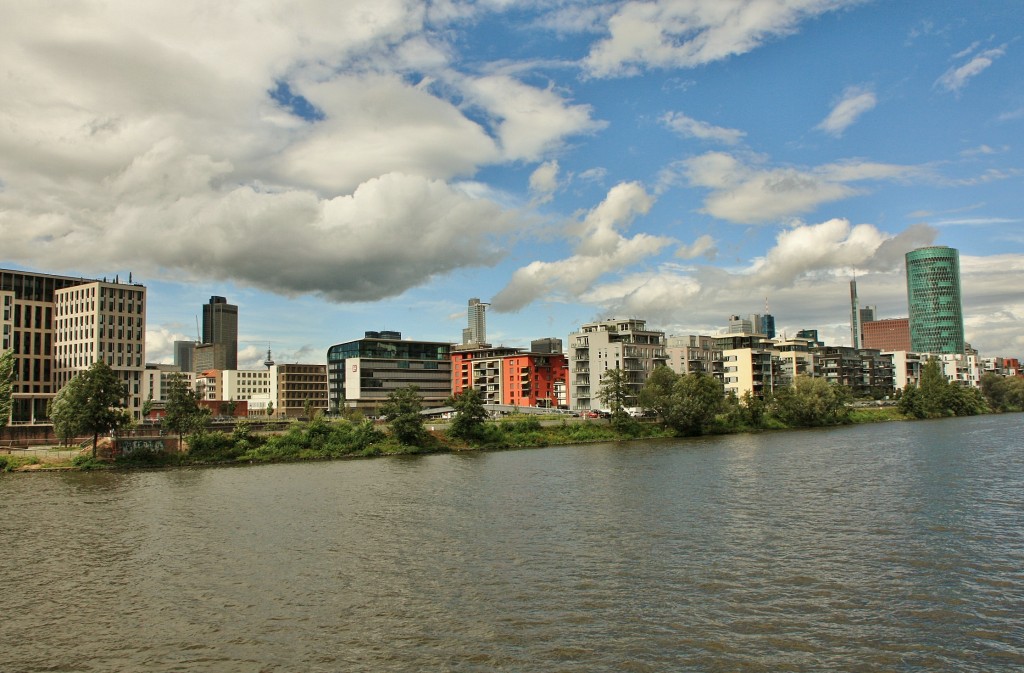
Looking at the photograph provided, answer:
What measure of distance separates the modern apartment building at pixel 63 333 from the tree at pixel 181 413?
276 feet

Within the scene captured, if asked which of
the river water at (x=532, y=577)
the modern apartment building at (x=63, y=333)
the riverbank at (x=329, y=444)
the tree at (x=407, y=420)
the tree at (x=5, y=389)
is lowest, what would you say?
the river water at (x=532, y=577)

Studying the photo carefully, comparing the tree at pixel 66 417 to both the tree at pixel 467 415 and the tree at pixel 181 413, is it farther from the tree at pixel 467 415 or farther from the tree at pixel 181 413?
the tree at pixel 467 415

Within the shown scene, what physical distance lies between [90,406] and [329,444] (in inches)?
1359

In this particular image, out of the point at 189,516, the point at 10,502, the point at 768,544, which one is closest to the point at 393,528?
the point at 189,516

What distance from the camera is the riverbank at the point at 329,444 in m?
102

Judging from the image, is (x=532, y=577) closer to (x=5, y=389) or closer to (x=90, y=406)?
(x=90, y=406)

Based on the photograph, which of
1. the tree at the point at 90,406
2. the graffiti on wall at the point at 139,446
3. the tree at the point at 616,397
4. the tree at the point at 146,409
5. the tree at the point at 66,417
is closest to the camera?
the tree at the point at 66,417

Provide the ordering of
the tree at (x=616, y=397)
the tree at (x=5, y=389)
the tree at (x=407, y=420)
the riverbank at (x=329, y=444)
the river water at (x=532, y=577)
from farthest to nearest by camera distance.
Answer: the tree at (x=616, y=397)
the tree at (x=407, y=420)
the tree at (x=5, y=389)
the riverbank at (x=329, y=444)
the river water at (x=532, y=577)

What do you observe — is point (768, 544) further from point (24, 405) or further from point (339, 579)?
point (24, 405)

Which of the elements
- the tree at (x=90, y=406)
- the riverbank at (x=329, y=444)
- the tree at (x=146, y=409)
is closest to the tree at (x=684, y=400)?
the riverbank at (x=329, y=444)

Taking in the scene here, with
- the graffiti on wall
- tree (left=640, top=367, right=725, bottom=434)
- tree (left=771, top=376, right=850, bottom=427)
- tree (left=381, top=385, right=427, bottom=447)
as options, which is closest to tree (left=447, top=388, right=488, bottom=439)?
tree (left=381, top=385, right=427, bottom=447)

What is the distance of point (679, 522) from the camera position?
4997cm

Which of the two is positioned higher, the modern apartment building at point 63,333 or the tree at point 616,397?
the modern apartment building at point 63,333

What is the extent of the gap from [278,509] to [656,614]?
40.2 meters
